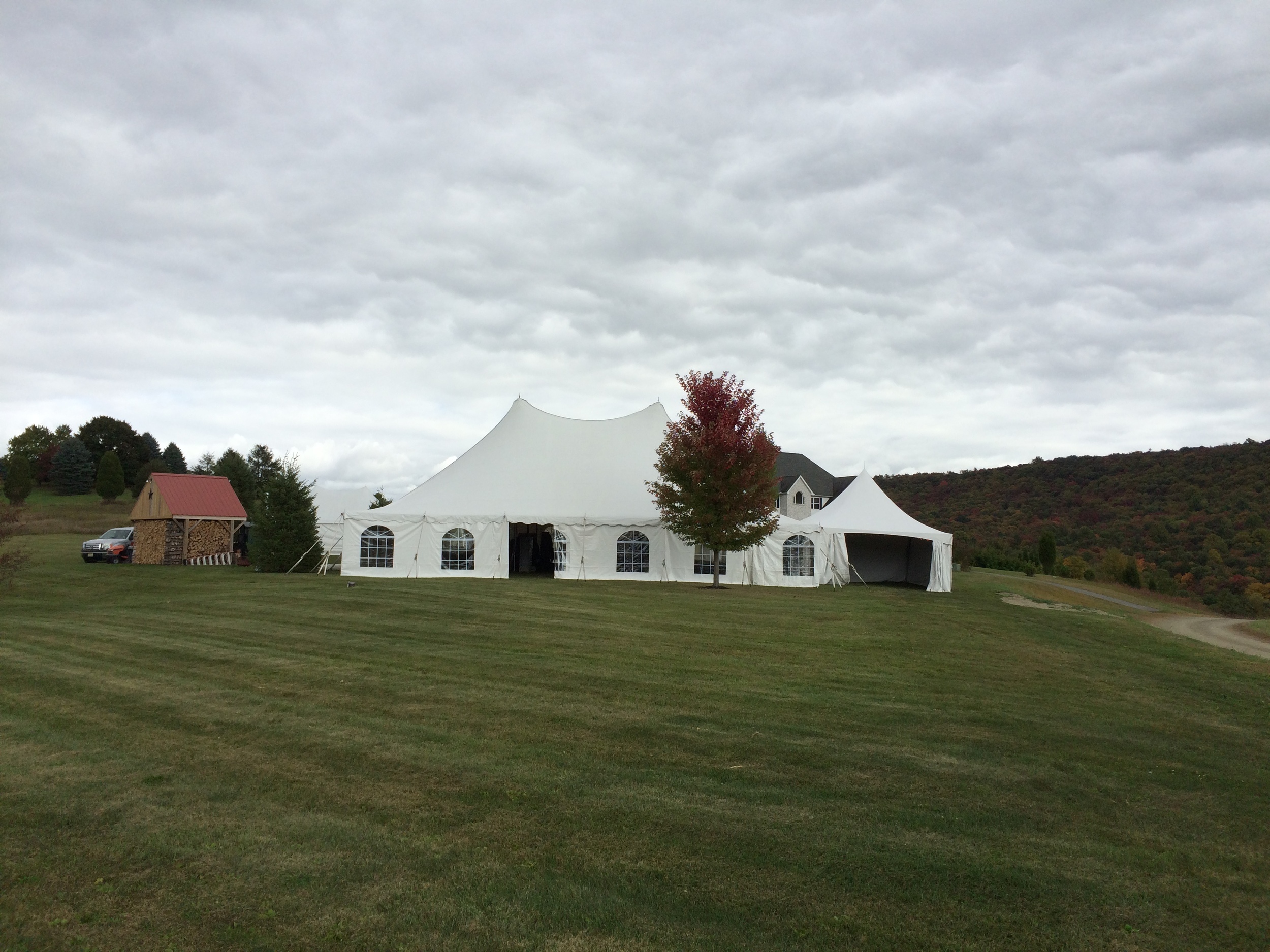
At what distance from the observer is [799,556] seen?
75.5 feet

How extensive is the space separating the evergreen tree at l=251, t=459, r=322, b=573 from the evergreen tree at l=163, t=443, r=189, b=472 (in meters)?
55.0

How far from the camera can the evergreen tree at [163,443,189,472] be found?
229 ft

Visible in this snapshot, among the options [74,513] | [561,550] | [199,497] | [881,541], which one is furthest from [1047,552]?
[74,513]

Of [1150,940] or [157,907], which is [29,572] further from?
[1150,940]

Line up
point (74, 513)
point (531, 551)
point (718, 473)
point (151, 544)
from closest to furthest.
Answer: point (718, 473) → point (151, 544) → point (531, 551) → point (74, 513)

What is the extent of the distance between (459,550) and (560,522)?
2840mm

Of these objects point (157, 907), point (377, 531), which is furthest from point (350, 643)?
point (377, 531)

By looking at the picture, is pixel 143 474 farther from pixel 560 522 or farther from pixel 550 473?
pixel 560 522

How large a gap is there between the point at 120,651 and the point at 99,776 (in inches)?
211

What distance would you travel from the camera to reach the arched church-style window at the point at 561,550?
22000 mm

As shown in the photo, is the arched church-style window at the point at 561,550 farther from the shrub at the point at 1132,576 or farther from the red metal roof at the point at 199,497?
the shrub at the point at 1132,576

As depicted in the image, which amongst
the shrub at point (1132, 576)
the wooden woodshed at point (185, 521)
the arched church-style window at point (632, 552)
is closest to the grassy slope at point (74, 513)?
the wooden woodshed at point (185, 521)

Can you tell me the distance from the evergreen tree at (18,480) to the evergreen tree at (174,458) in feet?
66.5

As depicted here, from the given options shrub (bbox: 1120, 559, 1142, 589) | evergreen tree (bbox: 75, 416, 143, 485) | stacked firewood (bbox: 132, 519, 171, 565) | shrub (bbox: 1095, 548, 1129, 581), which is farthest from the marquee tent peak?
evergreen tree (bbox: 75, 416, 143, 485)
